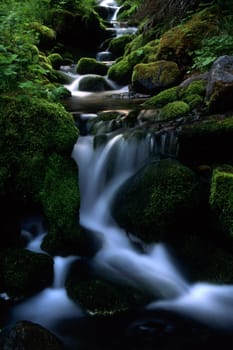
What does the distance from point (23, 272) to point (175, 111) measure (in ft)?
11.7

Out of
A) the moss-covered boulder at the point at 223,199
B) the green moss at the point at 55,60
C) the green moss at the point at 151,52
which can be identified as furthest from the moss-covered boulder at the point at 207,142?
the green moss at the point at 55,60

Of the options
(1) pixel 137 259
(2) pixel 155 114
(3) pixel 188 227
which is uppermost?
(2) pixel 155 114

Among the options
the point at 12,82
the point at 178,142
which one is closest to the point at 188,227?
the point at 178,142

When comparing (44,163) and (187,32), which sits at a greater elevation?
(187,32)

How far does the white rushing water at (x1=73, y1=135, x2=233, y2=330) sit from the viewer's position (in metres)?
4.18

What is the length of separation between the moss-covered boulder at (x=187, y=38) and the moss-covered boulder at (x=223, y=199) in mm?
5002

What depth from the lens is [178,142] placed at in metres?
5.36

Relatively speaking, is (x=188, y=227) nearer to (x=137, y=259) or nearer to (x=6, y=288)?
(x=137, y=259)

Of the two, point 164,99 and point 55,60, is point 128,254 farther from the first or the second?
point 55,60

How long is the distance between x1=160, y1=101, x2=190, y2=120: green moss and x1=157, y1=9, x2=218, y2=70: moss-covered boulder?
276 cm

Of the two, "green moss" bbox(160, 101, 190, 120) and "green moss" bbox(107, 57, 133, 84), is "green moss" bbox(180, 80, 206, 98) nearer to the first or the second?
"green moss" bbox(160, 101, 190, 120)

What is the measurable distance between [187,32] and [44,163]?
6.02 m

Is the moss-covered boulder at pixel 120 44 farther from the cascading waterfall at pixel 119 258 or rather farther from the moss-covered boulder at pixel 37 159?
the moss-covered boulder at pixel 37 159

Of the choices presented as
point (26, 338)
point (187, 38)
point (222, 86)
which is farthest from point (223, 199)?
point (187, 38)
